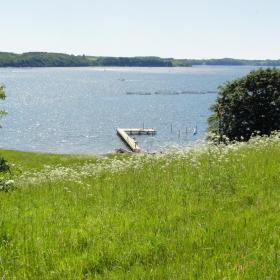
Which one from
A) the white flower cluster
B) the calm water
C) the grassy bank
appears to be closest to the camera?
the grassy bank

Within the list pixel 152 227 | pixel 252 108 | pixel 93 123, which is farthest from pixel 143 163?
pixel 93 123

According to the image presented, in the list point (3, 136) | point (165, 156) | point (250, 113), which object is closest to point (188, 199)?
point (165, 156)

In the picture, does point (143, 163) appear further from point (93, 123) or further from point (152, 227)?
point (93, 123)

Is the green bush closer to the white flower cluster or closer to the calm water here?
the calm water

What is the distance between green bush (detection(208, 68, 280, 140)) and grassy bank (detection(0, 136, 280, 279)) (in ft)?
99.7

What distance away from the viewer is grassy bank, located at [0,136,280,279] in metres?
5.37

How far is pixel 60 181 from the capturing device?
41.5 ft

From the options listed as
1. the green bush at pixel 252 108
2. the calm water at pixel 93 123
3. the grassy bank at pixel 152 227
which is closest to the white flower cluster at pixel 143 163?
the grassy bank at pixel 152 227

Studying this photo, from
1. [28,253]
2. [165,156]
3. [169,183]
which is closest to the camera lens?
[28,253]

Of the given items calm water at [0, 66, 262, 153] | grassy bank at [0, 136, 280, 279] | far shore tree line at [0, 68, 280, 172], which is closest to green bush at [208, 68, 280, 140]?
far shore tree line at [0, 68, 280, 172]

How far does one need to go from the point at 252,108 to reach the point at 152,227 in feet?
121

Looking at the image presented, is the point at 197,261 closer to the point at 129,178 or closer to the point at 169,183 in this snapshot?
the point at 169,183

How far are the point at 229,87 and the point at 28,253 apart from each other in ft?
130

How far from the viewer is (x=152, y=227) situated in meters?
6.84
